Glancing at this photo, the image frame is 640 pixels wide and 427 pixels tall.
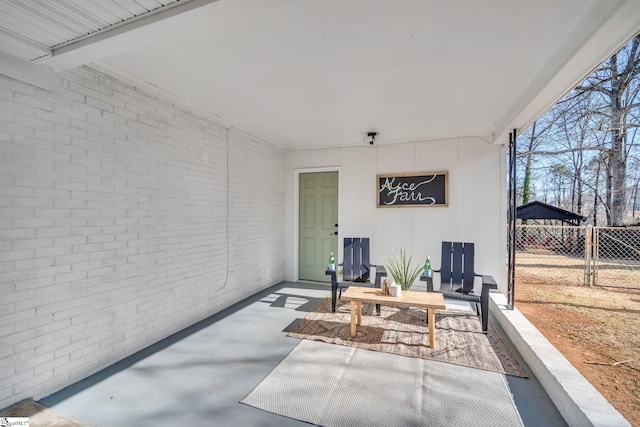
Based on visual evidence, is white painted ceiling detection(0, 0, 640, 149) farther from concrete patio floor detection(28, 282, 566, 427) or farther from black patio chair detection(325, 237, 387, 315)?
concrete patio floor detection(28, 282, 566, 427)

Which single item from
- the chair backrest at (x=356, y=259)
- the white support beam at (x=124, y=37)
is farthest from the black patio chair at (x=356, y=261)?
the white support beam at (x=124, y=37)

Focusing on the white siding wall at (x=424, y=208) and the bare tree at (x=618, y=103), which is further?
the bare tree at (x=618, y=103)

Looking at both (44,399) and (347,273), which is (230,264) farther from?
(44,399)

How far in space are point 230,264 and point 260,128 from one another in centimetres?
202

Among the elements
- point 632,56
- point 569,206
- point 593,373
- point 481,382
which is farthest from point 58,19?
point 569,206

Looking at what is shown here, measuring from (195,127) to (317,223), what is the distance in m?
2.73

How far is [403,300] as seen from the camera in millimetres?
2826

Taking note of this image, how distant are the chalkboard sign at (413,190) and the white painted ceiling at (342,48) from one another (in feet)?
4.46

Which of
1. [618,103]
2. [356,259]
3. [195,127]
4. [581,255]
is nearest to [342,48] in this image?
[195,127]

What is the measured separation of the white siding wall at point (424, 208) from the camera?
4.27 meters

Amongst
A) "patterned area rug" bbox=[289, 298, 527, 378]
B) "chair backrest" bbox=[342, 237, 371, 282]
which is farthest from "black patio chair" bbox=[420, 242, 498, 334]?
"chair backrest" bbox=[342, 237, 371, 282]

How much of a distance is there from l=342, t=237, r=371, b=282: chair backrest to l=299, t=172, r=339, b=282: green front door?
2.70 feet

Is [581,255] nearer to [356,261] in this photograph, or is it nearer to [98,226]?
[356,261]

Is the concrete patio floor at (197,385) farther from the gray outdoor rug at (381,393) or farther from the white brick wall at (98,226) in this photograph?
the white brick wall at (98,226)
